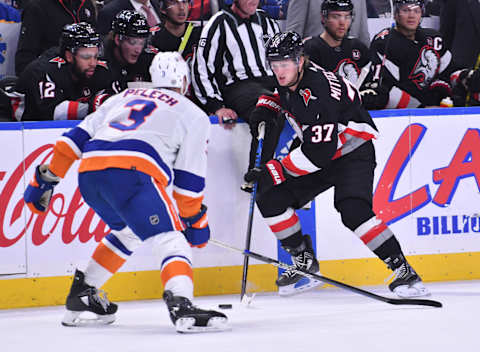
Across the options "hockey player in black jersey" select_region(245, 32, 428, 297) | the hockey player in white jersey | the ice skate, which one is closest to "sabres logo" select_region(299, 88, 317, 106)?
"hockey player in black jersey" select_region(245, 32, 428, 297)

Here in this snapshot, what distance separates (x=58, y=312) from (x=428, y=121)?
2317mm

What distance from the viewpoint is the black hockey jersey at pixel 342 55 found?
535cm

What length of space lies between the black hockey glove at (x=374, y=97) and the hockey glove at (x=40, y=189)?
203 cm

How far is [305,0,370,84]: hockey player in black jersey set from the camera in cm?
533

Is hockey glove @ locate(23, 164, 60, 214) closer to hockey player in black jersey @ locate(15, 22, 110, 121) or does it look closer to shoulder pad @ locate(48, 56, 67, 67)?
hockey player in black jersey @ locate(15, 22, 110, 121)

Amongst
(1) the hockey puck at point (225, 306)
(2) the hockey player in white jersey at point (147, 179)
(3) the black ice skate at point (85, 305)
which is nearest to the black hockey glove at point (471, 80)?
(1) the hockey puck at point (225, 306)

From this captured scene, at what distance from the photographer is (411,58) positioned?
18.4 ft

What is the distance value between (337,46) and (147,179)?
2.05 m

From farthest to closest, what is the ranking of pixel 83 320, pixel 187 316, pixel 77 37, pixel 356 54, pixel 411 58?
pixel 411 58 → pixel 356 54 → pixel 77 37 → pixel 83 320 → pixel 187 316

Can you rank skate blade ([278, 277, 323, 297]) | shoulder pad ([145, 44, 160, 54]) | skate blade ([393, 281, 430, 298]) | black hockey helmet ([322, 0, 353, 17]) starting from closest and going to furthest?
skate blade ([393, 281, 430, 298]) → skate blade ([278, 277, 323, 297]) → shoulder pad ([145, 44, 160, 54]) → black hockey helmet ([322, 0, 353, 17])

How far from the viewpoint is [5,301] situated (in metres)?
4.64

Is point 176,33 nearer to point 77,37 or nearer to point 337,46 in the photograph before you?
point 77,37

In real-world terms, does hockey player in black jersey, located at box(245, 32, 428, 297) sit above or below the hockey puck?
above

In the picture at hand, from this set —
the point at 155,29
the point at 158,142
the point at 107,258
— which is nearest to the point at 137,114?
the point at 158,142
